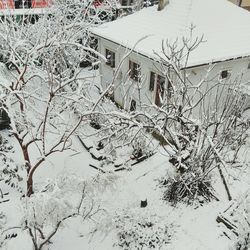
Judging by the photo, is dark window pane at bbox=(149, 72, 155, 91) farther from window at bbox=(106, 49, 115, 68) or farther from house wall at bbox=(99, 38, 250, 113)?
window at bbox=(106, 49, 115, 68)

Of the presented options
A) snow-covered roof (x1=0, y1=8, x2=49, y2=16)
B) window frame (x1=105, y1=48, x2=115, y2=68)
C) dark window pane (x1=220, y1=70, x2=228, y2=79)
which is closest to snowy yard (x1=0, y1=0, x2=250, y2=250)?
dark window pane (x1=220, y1=70, x2=228, y2=79)

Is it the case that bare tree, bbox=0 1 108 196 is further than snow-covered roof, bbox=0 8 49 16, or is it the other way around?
snow-covered roof, bbox=0 8 49 16

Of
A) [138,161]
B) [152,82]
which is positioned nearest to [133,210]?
[138,161]

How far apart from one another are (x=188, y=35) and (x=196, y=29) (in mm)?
618

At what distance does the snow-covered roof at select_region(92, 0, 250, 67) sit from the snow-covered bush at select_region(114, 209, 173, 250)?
6309mm

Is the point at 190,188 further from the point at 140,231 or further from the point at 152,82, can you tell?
the point at 152,82

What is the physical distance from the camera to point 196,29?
46.6 feet

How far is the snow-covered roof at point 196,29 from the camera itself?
45.5 feet

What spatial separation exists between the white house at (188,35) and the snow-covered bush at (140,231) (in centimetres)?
519

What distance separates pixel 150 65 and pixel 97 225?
8.32m

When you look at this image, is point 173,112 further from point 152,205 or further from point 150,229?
point 150,229

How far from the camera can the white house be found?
1383 centimetres

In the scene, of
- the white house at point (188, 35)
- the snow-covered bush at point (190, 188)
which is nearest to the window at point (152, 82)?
the white house at point (188, 35)

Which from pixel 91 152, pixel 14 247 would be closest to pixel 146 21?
pixel 91 152
